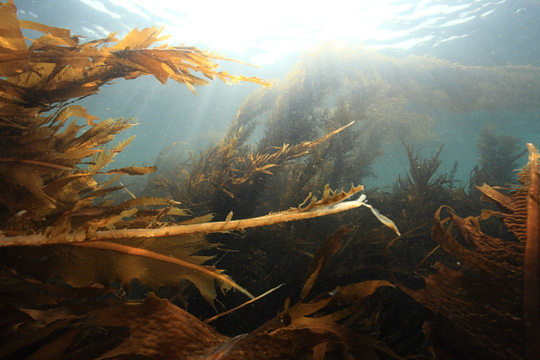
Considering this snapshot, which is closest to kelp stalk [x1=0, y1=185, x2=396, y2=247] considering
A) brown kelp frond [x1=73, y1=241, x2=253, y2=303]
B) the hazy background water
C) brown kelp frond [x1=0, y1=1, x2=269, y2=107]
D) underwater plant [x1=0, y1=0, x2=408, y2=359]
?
underwater plant [x1=0, y1=0, x2=408, y2=359]

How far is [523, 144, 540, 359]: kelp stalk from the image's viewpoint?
2.12 feet

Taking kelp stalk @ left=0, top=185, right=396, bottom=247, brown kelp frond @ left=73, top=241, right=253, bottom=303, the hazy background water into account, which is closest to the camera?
kelp stalk @ left=0, top=185, right=396, bottom=247

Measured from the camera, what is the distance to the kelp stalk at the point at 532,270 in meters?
0.65

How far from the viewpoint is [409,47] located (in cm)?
1447

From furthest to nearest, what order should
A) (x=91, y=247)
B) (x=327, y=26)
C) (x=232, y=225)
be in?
(x=327, y=26) < (x=91, y=247) < (x=232, y=225)

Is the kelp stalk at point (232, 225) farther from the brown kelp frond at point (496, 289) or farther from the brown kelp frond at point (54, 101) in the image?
the brown kelp frond at point (496, 289)

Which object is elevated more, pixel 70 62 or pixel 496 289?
pixel 70 62

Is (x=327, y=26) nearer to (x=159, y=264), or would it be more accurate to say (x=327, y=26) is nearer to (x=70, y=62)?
(x=70, y=62)

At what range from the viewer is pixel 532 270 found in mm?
711

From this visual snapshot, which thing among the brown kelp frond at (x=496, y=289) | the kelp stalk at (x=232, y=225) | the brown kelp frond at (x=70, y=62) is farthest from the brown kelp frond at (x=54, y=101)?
the brown kelp frond at (x=496, y=289)

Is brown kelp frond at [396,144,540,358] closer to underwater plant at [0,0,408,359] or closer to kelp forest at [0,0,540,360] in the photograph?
kelp forest at [0,0,540,360]

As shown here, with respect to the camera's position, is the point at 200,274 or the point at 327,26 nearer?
the point at 200,274

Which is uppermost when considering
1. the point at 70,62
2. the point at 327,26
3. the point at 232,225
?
the point at 327,26

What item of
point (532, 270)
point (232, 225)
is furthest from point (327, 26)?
point (232, 225)
